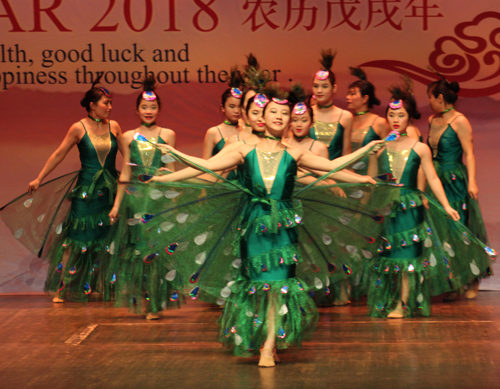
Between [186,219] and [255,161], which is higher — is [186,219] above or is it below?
below

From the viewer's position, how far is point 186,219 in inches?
163

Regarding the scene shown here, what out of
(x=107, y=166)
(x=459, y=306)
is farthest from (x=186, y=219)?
(x=459, y=306)

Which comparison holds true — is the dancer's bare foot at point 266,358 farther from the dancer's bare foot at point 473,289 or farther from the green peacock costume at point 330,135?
the dancer's bare foot at point 473,289

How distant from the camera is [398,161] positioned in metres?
4.94

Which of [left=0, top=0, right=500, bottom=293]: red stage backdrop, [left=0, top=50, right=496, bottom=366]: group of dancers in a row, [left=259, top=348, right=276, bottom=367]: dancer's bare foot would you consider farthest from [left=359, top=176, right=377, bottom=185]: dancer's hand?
[left=0, top=0, right=500, bottom=293]: red stage backdrop

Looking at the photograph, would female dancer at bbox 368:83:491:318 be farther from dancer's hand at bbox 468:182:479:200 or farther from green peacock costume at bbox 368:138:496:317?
dancer's hand at bbox 468:182:479:200

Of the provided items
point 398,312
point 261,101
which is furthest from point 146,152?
point 398,312

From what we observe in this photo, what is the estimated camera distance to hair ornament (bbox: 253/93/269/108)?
13.6 ft

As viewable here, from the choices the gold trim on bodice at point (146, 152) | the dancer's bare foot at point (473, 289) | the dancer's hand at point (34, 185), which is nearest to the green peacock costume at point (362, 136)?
the dancer's bare foot at point (473, 289)

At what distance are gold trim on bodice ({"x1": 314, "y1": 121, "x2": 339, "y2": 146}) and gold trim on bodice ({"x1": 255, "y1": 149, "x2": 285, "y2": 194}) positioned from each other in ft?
5.02

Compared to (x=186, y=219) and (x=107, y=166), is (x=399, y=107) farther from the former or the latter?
(x=107, y=166)

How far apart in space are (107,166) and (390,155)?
198 cm

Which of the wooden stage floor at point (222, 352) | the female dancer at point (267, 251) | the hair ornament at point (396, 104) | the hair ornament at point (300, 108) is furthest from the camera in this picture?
the hair ornament at point (396, 104)

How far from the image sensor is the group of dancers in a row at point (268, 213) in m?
3.97
